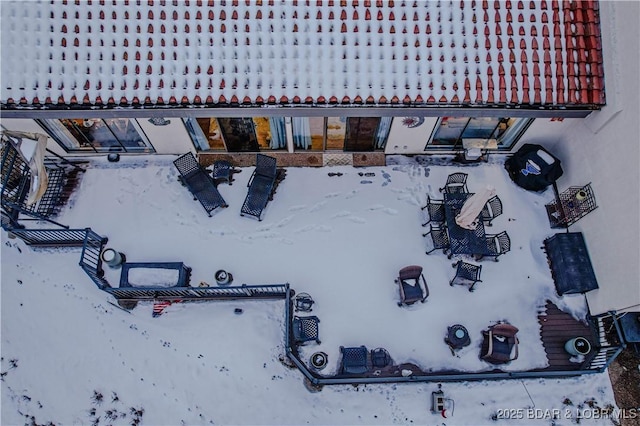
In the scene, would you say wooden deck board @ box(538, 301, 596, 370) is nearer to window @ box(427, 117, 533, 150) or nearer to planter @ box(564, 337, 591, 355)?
planter @ box(564, 337, 591, 355)

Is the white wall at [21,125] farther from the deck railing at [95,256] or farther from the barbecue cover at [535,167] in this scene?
the barbecue cover at [535,167]

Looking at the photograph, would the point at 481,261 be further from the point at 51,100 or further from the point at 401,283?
the point at 51,100

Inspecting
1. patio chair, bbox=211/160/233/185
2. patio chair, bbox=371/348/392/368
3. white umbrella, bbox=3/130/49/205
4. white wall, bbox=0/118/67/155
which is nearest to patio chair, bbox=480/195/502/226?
patio chair, bbox=371/348/392/368

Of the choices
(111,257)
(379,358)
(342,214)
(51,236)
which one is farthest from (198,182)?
(379,358)

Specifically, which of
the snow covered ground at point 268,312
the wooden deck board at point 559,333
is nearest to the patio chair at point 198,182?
the snow covered ground at point 268,312

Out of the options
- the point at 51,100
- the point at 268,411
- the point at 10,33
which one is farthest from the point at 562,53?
the point at 10,33

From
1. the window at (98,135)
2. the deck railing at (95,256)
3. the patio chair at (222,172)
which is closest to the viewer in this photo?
the deck railing at (95,256)
